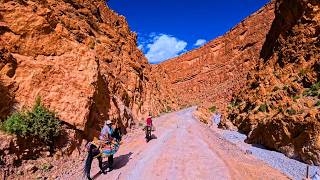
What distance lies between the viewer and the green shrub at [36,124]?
11758mm

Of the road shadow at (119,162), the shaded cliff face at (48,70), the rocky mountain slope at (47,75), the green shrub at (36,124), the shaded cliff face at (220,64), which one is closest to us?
the green shrub at (36,124)

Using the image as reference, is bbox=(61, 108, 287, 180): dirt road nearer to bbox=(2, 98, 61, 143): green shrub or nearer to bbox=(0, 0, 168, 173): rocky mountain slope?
bbox=(2, 98, 61, 143): green shrub

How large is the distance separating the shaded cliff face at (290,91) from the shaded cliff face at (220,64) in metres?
37.4

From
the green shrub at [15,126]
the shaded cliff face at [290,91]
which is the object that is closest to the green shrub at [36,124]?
the green shrub at [15,126]

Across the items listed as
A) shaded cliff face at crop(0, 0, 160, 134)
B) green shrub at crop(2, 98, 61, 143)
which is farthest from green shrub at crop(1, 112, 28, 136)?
shaded cliff face at crop(0, 0, 160, 134)

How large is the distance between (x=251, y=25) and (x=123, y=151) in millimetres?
72163

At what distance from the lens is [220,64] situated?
3428 inches

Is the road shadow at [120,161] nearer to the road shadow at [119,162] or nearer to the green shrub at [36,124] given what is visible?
the road shadow at [119,162]

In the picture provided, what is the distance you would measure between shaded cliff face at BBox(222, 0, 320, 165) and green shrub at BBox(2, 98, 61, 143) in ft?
34.5

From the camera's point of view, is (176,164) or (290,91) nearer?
(176,164)

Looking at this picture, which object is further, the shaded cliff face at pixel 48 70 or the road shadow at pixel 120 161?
the shaded cliff face at pixel 48 70

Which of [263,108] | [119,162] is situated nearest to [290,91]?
[263,108]

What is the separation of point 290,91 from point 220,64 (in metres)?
66.4

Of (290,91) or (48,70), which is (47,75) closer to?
(48,70)
